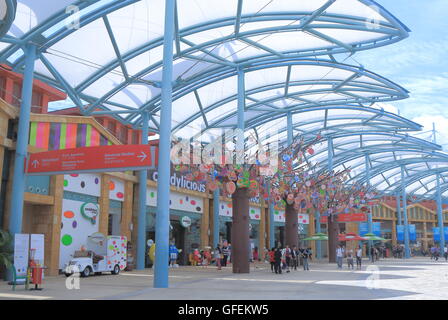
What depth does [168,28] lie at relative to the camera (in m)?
16.2

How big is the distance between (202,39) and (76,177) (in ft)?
30.7

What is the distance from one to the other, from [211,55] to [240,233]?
9238mm

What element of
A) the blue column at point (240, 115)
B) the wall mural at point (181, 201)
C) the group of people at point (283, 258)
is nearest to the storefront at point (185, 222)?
the wall mural at point (181, 201)

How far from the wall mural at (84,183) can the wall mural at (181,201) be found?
498 cm

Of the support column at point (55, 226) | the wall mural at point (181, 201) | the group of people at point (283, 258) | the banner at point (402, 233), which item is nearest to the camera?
the support column at point (55, 226)

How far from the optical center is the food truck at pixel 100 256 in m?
20.9

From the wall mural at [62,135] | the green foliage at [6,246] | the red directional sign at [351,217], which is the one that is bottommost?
the green foliage at [6,246]

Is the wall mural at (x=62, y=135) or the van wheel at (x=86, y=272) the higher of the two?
the wall mural at (x=62, y=135)

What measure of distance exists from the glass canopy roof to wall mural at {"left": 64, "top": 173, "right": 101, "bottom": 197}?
3.86 m

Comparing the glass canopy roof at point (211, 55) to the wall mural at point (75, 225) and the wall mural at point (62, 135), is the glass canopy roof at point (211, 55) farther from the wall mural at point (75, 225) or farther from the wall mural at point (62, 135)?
the wall mural at point (75, 225)

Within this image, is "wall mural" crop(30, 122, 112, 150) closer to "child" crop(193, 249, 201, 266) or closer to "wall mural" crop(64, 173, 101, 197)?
"wall mural" crop(64, 173, 101, 197)
